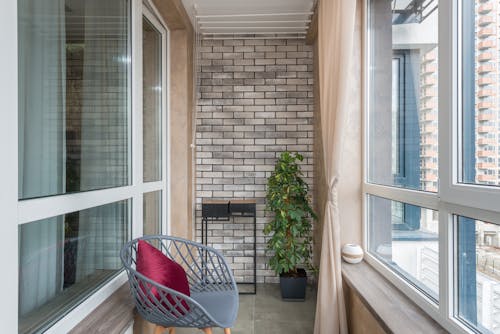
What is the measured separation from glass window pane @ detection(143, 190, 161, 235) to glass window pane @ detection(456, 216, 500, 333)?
80.5 inches

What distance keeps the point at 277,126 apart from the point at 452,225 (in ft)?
7.49

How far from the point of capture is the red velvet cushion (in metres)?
1.67

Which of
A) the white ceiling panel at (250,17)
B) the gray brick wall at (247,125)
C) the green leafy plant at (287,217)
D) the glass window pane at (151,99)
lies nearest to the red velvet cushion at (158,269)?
the glass window pane at (151,99)

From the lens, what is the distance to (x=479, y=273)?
4.05ft

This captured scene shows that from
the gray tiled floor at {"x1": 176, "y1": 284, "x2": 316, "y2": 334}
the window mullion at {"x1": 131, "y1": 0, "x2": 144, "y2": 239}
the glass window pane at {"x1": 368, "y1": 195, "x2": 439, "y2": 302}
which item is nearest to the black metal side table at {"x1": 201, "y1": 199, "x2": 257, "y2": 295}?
the gray tiled floor at {"x1": 176, "y1": 284, "x2": 316, "y2": 334}

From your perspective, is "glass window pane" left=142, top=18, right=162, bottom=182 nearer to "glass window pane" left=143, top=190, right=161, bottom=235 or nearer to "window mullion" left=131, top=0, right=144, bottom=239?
"glass window pane" left=143, top=190, right=161, bottom=235

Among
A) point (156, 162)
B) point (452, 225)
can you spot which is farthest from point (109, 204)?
point (452, 225)

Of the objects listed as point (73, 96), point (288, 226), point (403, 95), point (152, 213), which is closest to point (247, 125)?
point (288, 226)

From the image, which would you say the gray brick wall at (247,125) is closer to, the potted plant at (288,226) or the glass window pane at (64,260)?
the potted plant at (288,226)

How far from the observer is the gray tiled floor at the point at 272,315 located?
8.19 ft

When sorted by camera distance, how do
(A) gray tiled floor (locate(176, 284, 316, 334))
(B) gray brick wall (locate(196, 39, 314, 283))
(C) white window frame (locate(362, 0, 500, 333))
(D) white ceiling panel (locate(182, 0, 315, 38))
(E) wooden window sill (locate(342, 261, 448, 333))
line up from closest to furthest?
(C) white window frame (locate(362, 0, 500, 333)) → (E) wooden window sill (locate(342, 261, 448, 333)) → (A) gray tiled floor (locate(176, 284, 316, 334)) → (D) white ceiling panel (locate(182, 0, 315, 38)) → (B) gray brick wall (locate(196, 39, 314, 283))

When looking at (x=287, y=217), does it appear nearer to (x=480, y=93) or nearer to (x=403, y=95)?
(x=403, y=95)

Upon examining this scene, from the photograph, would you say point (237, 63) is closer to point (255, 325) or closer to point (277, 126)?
point (277, 126)

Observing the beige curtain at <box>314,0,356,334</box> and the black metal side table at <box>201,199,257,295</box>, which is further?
the black metal side table at <box>201,199,257,295</box>
